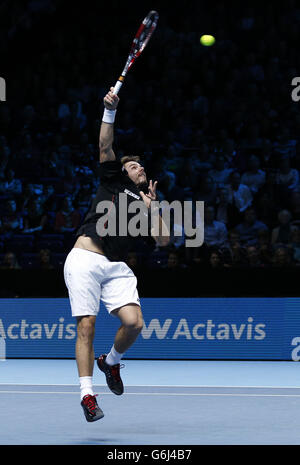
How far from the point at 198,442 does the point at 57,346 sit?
5904 millimetres

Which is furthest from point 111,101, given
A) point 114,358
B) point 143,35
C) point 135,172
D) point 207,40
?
point 207,40

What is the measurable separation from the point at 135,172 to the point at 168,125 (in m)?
9.39

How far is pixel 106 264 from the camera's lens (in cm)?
620

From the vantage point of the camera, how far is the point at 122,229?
6.14 m

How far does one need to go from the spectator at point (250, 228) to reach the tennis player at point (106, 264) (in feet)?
20.0

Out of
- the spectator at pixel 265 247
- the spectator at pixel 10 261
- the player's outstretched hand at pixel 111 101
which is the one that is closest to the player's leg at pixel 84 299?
the player's outstretched hand at pixel 111 101

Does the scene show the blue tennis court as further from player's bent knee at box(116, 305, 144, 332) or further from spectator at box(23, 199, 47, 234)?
Result: spectator at box(23, 199, 47, 234)

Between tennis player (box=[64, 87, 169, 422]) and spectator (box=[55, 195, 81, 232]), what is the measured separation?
678 centimetres

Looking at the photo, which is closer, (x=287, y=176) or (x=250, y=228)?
(x=250, y=228)

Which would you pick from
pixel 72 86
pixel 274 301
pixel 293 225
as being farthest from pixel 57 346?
pixel 72 86

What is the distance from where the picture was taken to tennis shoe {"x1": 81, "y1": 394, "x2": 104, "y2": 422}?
5574 mm

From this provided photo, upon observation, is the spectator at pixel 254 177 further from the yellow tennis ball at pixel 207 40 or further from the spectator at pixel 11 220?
the yellow tennis ball at pixel 207 40

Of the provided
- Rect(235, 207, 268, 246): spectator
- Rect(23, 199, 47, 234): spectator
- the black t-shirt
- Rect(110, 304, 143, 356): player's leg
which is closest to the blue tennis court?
Rect(110, 304, 143, 356): player's leg

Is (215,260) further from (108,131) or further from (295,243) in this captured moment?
(108,131)
